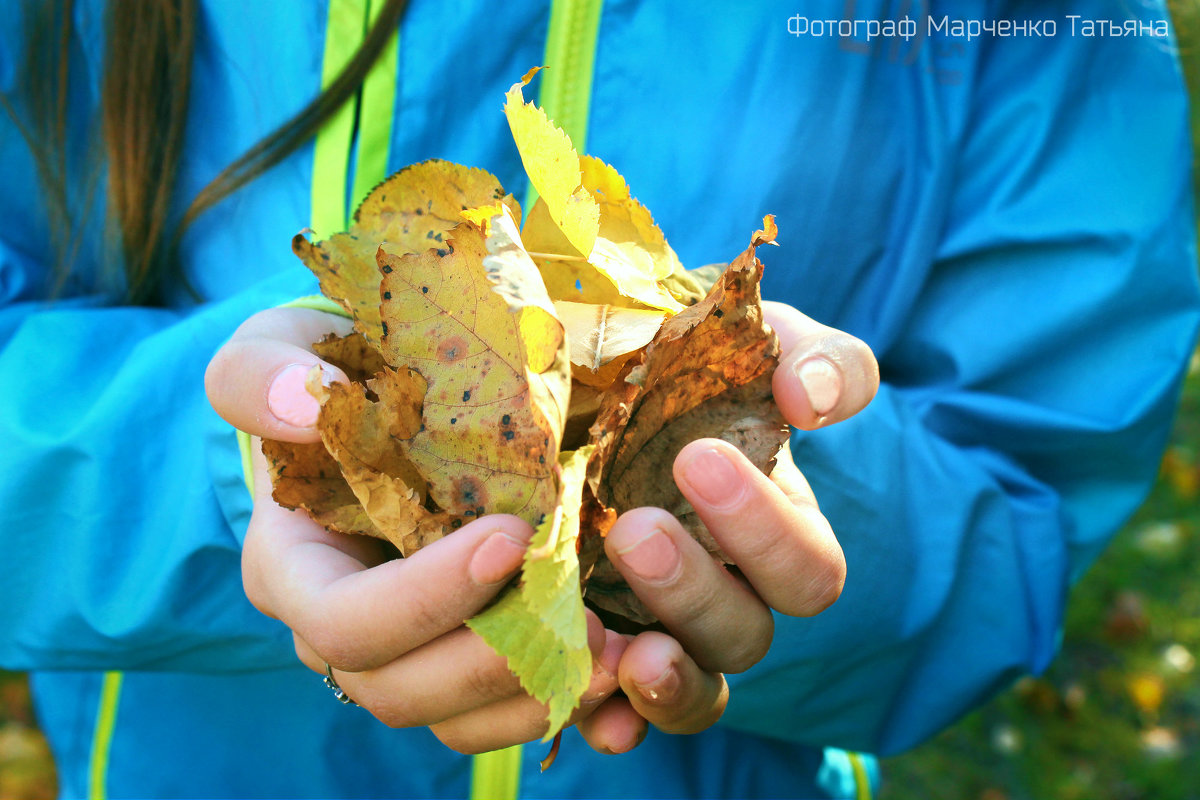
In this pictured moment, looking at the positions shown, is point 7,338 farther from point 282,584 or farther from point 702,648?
point 702,648

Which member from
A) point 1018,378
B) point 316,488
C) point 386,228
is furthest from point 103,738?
point 1018,378

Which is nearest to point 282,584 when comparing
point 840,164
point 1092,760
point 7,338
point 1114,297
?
point 7,338

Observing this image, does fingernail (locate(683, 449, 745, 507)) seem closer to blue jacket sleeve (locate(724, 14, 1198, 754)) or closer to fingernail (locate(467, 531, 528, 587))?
fingernail (locate(467, 531, 528, 587))

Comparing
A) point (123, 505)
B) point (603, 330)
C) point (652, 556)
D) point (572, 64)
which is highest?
point (572, 64)

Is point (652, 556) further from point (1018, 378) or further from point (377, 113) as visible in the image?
point (1018, 378)

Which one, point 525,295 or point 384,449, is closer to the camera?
point 525,295

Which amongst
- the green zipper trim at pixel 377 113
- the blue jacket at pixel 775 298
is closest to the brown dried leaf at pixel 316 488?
the blue jacket at pixel 775 298

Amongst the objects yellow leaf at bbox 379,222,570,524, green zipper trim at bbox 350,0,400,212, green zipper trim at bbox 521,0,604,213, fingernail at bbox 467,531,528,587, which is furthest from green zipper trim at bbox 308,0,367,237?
fingernail at bbox 467,531,528,587
